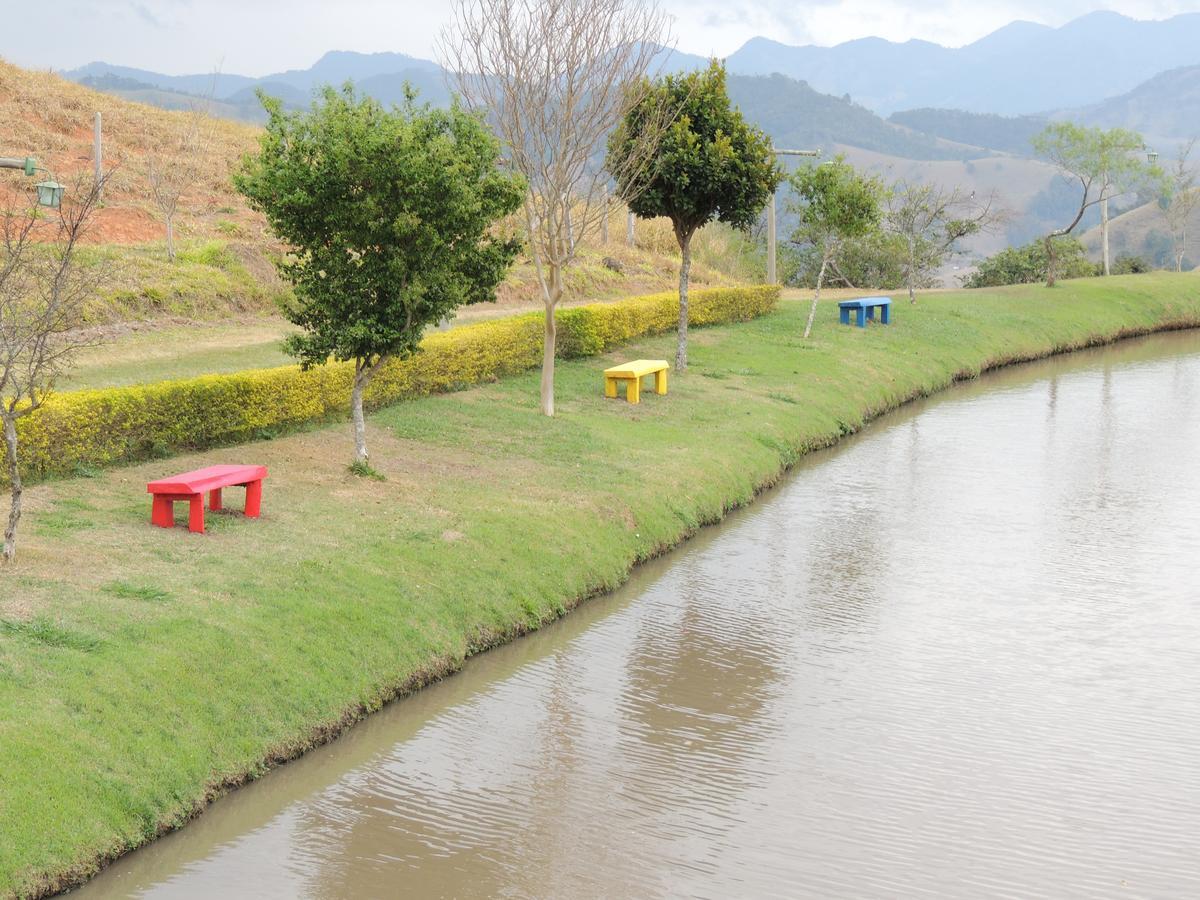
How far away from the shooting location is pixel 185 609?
12672 mm

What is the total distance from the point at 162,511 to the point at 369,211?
4.76 m

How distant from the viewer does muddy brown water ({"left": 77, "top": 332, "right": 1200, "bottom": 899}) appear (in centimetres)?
1023

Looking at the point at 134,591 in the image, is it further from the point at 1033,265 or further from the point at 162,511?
the point at 1033,265

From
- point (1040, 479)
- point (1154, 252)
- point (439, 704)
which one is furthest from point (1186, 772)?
point (1154, 252)

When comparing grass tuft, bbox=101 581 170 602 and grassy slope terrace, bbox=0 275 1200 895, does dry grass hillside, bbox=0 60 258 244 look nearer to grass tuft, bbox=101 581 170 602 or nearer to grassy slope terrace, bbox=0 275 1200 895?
grassy slope terrace, bbox=0 275 1200 895

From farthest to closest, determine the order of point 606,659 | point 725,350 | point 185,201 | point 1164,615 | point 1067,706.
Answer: point 185,201
point 725,350
point 1164,615
point 606,659
point 1067,706

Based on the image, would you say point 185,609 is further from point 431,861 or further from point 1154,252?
point 1154,252

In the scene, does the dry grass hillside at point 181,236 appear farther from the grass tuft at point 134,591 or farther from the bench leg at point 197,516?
the grass tuft at point 134,591

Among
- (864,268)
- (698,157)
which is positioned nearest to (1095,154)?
(864,268)

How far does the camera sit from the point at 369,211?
56.3 feet

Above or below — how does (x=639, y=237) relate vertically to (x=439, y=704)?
above

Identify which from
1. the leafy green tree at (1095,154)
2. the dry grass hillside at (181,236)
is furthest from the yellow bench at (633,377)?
the leafy green tree at (1095,154)

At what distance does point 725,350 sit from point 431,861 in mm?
23603

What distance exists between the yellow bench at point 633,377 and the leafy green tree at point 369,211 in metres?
7.45
